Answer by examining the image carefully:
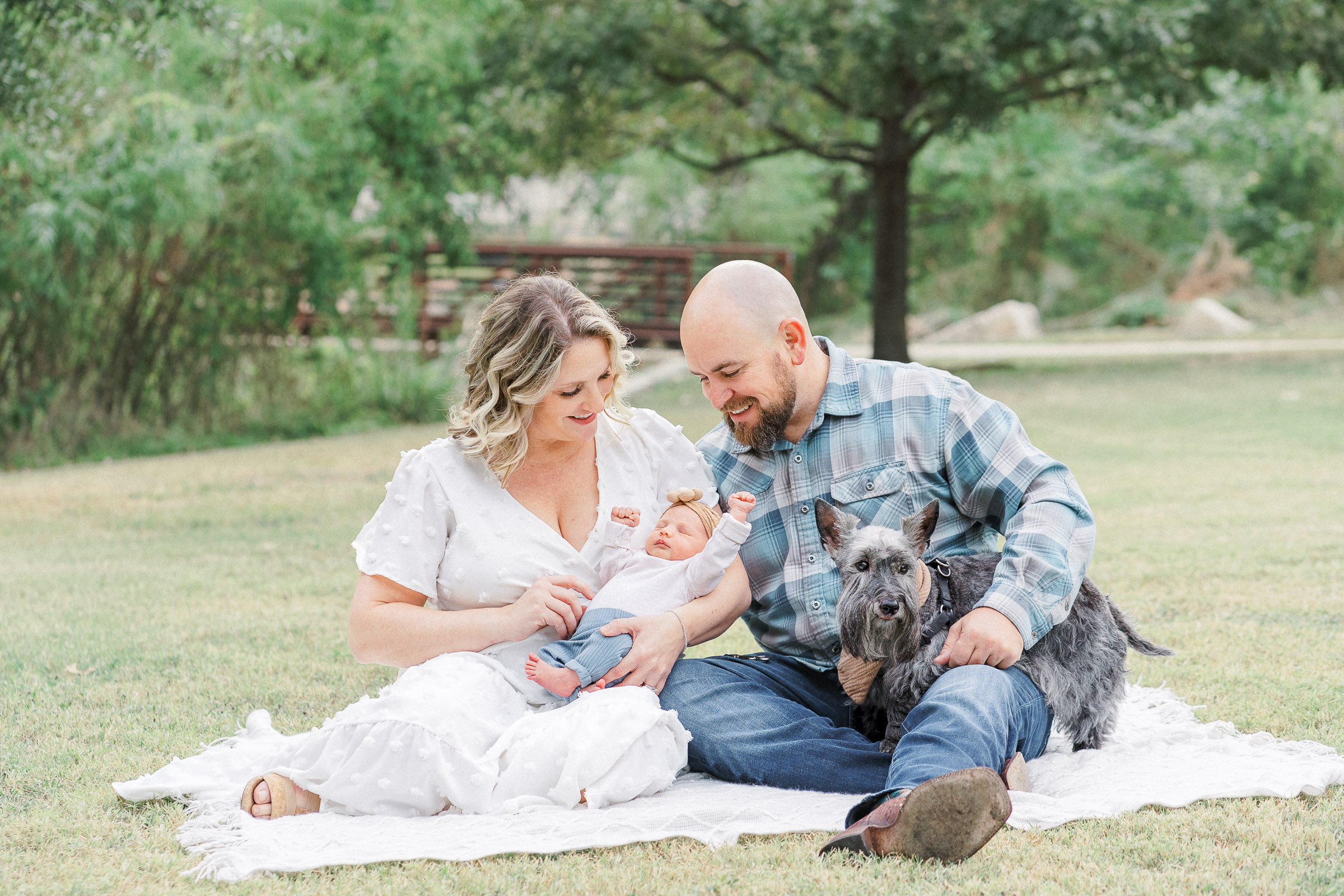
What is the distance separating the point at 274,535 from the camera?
7.11 metres

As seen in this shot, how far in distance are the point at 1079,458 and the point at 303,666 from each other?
6461 millimetres

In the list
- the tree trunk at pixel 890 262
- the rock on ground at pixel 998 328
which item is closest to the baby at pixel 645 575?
the tree trunk at pixel 890 262

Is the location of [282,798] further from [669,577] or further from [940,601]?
[940,601]

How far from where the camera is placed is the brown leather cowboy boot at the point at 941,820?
2498mm

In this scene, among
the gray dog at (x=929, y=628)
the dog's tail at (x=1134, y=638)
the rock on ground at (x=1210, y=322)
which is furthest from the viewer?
the rock on ground at (x=1210, y=322)

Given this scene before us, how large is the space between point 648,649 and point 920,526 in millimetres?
733

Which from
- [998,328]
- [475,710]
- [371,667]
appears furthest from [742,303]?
[998,328]

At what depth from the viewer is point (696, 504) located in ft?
10.9

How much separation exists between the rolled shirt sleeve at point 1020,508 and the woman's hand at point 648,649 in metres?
0.77

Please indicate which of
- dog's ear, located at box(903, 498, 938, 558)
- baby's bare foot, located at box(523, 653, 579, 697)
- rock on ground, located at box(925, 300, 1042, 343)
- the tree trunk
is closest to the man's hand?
dog's ear, located at box(903, 498, 938, 558)

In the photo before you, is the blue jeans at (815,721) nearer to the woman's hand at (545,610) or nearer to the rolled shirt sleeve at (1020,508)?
the rolled shirt sleeve at (1020,508)

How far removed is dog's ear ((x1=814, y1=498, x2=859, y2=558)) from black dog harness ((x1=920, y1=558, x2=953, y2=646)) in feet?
0.76


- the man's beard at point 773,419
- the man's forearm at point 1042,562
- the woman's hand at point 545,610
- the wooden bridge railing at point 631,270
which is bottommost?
the woman's hand at point 545,610

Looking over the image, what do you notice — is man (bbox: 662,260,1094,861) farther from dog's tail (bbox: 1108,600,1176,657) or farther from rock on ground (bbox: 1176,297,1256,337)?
rock on ground (bbox: 1176,297,1256,337)
